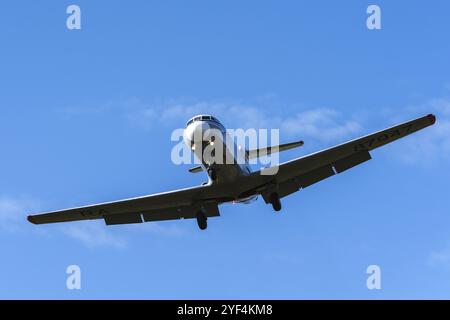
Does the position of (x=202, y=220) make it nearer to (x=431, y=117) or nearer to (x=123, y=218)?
(x=123, y=218)

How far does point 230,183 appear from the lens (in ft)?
129

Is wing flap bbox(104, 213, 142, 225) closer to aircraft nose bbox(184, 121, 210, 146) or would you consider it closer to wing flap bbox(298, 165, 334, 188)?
aircraft nose bbox(184, 121, 210, 146)

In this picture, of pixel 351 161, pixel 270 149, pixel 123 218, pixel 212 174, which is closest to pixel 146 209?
pixel 123 218

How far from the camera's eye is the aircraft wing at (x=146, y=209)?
41.6 meters

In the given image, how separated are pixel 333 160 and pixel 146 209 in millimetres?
10847

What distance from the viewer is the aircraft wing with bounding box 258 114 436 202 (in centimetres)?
3900

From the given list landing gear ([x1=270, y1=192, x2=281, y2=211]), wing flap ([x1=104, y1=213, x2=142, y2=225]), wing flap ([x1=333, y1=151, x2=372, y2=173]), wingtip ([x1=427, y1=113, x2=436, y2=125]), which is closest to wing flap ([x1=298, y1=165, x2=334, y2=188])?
wing flap ([x1=333, y1=151, x2=372, y2=173])

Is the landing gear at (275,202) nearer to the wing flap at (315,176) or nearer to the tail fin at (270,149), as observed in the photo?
the wing flap at (315,176)

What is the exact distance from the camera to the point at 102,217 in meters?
44.3

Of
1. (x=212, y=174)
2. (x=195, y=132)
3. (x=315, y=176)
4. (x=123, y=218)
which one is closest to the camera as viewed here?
(x=195, y=132)

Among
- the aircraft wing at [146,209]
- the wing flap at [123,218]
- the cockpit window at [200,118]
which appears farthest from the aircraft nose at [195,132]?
the wing flap at [123,218]

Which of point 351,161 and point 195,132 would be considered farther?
point 351,161
